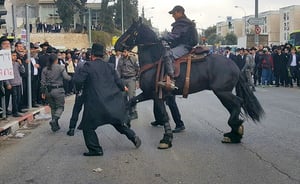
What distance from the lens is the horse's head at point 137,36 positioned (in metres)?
9.86

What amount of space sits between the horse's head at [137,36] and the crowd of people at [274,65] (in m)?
13.4

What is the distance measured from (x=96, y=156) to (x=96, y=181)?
1696 millimetres

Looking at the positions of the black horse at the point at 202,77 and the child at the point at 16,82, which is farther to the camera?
the child at the point at 16,82

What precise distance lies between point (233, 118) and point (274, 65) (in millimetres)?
16112

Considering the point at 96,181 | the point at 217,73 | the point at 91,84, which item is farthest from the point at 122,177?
the point at 217,73

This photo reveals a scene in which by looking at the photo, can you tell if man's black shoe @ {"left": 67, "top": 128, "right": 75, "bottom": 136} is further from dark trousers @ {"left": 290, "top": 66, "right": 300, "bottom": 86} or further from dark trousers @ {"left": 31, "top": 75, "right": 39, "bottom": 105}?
dark trousers @ {"left": 290, "top": 66, "right": 300, "bottom": 86}

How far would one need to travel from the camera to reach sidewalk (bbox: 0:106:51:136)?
453 inches

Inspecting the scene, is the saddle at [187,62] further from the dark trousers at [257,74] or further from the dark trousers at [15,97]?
the dark trousers at [257,74]

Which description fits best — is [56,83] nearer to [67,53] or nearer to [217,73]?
[217,73]

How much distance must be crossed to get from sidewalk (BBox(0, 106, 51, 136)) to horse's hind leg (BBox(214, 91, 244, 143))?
4786mm

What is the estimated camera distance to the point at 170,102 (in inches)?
440

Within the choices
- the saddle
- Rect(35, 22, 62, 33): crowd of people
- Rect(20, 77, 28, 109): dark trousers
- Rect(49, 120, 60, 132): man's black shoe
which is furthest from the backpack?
Rect(35, 22, 62, 33): crowd of people

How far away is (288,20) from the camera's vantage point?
122688 millimetres

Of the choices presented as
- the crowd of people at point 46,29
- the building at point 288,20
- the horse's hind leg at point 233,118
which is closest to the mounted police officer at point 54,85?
the horse's hind leg at point 233,118
